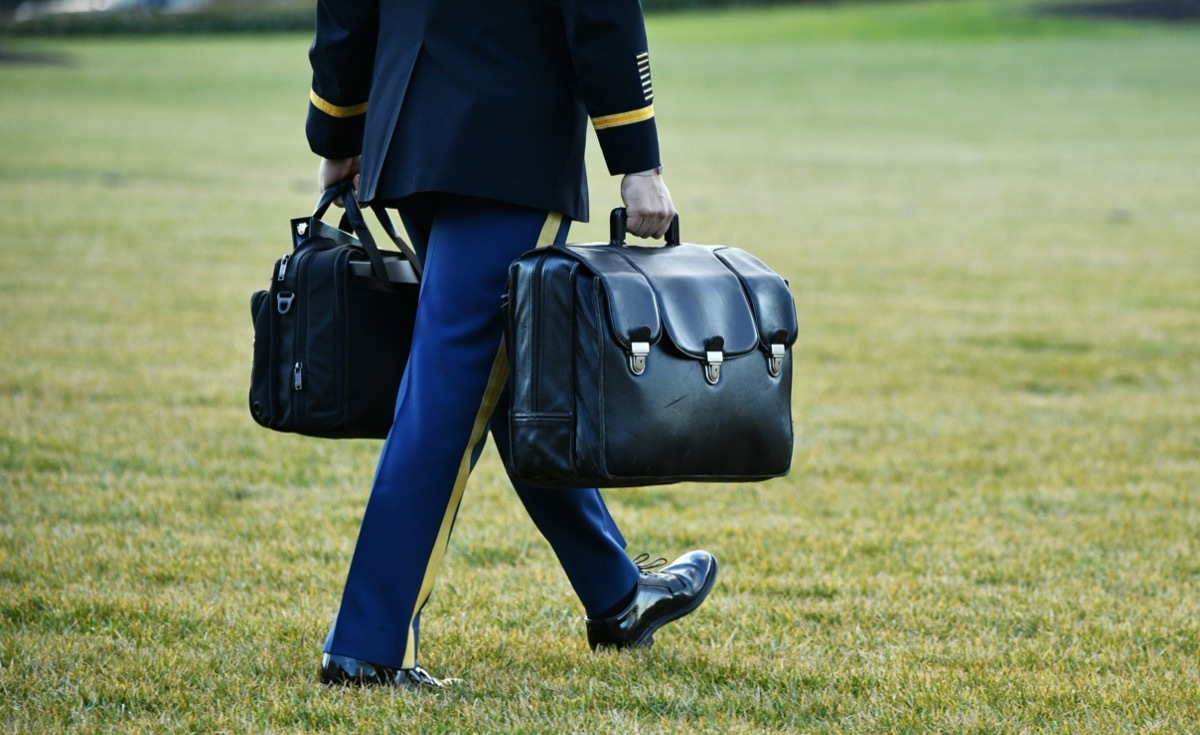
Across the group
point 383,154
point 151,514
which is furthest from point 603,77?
point 151,514

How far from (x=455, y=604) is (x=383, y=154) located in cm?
130

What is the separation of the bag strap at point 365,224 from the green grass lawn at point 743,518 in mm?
895

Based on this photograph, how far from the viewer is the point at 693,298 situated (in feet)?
9.93

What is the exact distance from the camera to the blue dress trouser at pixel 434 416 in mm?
3080

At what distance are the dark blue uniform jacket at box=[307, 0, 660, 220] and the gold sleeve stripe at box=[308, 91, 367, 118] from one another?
0.85 ft

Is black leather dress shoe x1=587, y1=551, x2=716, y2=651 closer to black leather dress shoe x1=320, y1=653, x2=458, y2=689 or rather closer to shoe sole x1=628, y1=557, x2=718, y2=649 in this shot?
shoe sole x1=628, y1=557, x2=718, y2=649

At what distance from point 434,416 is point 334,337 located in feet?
1.10

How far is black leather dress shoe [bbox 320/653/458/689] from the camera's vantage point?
3.12 meters

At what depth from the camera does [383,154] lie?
→ 3.12m

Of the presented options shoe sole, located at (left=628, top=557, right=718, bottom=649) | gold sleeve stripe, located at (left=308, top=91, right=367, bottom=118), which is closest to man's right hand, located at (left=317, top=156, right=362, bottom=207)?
gold sleeve stripe, located at (left=308, top=91, right=367, bottom=118)

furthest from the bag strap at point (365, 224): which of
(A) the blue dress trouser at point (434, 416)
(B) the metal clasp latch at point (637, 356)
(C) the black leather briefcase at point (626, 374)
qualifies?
(B) the metal clasp latch at point (637, 356)

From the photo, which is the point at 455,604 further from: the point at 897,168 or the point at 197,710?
the point at 897,168

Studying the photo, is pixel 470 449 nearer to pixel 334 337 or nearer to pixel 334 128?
pixel 334 337

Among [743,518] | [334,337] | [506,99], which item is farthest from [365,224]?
[743,518]
